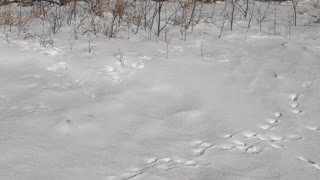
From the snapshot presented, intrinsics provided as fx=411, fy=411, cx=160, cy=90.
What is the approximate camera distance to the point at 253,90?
3.14 meters

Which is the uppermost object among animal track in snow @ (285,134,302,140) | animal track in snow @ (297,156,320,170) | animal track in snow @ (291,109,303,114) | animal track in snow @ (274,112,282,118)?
animal track in snow @ (291,109,303,114)

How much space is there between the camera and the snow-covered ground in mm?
2129

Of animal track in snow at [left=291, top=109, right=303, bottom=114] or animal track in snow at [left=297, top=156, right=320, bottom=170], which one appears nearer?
animal track in snow at [left=297, top=156, right=320, bottom=170]

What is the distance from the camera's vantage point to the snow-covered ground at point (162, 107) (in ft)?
6.98

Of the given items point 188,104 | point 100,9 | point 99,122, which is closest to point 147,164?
point 99,122

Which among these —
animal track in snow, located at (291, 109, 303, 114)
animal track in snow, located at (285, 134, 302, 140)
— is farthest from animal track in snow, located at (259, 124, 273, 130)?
animal track in snow, located at (291, 109, 303, 114)

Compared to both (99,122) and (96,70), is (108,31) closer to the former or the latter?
(96,70)

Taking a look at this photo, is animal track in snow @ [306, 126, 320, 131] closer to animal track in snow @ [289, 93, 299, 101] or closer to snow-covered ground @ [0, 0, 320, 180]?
snow-covered ground @ [0, 0, 320, 180]

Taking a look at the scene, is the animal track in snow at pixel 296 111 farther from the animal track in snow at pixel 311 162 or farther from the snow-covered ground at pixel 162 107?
the animal track in snow at pixel 311 162

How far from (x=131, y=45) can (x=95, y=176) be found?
6.82 ft

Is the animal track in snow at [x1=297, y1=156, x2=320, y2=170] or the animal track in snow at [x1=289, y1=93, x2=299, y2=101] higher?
the animal track in snow at [x1=289, y1=93, x2=299, y2=101]

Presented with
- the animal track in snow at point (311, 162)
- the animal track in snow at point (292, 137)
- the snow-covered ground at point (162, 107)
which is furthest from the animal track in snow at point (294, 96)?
the animal track in snow at point (311, 162)

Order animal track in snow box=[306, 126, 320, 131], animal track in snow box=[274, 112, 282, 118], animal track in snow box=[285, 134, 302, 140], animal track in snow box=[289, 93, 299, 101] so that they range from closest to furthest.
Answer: animal track in snow box=[285, 134, 302, 140], animal track in snow box=[306, 126, 320, 131], animal track in snow box=[274, 112, 282, 118], animal track in snow box=[289, 93, 299, 101]

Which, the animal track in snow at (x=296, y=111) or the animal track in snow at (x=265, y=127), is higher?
the animal track in snow at (x=296, y=111)
